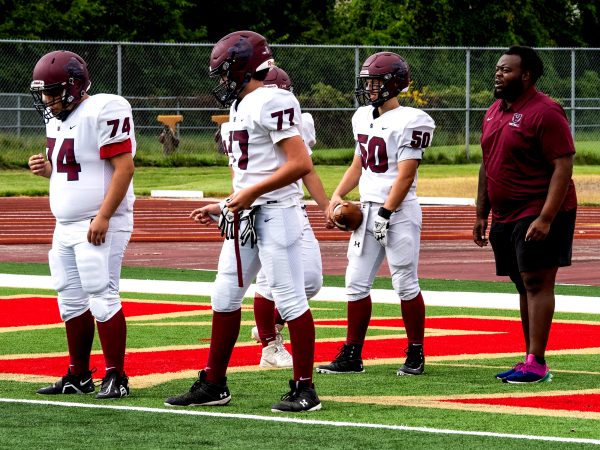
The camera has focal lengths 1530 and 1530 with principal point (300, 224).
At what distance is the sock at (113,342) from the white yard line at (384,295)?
545cm

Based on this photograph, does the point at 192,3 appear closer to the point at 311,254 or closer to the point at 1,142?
the point at 1,142

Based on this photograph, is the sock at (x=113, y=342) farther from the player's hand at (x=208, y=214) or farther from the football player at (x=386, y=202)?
the football player at (x=386, y=202)

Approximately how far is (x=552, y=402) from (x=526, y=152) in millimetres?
1548

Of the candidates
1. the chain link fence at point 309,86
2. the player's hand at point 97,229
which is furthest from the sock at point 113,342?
the chain link fence at point 309,86

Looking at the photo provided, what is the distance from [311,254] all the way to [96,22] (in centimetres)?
4056

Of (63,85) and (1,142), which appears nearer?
(63,85)

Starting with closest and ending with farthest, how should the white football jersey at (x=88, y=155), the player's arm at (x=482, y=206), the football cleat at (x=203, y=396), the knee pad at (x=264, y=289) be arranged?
the football cleat at (x=203, y=396), the white football jersey at (x=88, y=155), the player's arm at (x=482, y=206), the knee pad at (x=264, y=289)

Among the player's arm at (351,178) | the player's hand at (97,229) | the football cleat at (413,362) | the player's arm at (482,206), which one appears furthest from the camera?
the player's arm at (351,178)

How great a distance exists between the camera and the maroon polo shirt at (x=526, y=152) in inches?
341

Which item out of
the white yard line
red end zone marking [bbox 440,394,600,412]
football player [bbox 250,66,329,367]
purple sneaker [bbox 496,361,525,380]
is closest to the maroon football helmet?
football player [bbox 250,66,329,367]

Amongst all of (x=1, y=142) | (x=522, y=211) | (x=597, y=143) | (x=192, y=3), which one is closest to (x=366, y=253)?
(x=522, y=211)

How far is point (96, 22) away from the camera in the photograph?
4912 centimetres

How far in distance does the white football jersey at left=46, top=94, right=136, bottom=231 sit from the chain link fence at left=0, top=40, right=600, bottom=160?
73.8 ft

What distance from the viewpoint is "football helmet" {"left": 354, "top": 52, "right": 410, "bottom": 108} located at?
934 cm
